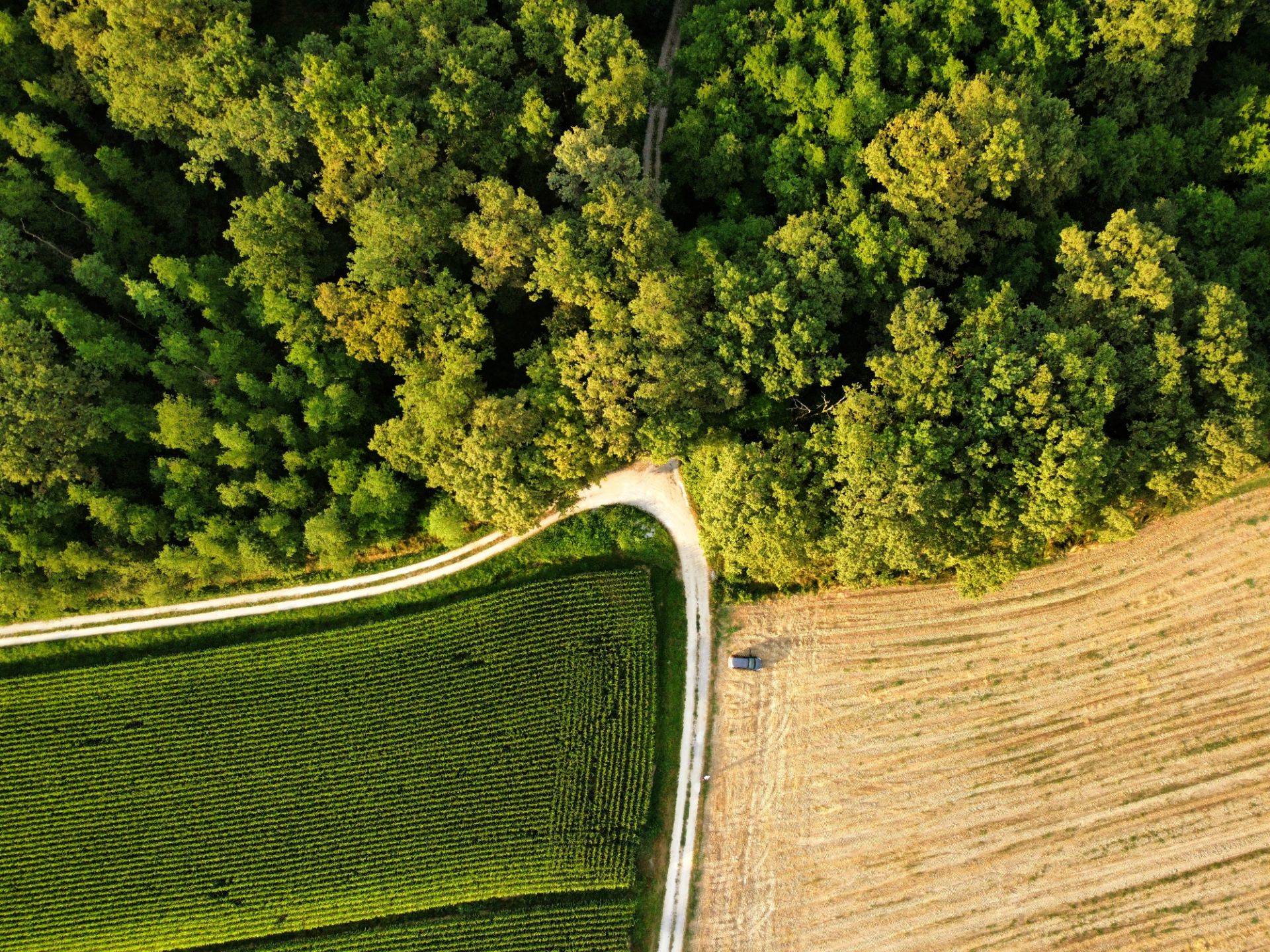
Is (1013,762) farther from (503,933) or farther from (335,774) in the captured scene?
(335,774)

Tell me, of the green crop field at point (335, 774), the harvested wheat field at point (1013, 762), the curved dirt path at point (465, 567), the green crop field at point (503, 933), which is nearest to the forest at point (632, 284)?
the curved dirt path at point (465, 567)

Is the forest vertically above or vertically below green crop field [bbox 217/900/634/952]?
above

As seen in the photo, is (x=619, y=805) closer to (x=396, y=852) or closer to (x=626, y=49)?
(x=396, y=852)

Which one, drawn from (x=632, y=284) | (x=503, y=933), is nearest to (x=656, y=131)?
(x=632, y=284)

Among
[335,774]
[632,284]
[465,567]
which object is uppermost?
[632,284]

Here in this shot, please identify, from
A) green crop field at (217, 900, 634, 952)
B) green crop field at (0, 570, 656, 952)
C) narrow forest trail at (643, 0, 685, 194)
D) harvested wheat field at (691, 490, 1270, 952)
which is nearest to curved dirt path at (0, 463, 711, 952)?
green crop field at (0, 570, 656, 952)

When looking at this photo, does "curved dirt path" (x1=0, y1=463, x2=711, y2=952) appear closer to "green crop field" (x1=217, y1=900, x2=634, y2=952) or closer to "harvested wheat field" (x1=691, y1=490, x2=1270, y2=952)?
"harvested wheat field" (x1=691, y1=490, x2=1270, y2=952)

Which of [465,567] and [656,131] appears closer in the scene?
[465,567]
